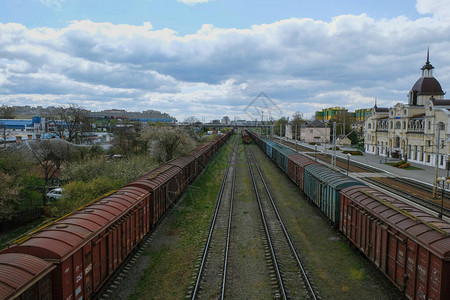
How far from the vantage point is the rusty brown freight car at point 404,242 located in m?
10.4

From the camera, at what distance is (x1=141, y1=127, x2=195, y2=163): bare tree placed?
4978 centimetres

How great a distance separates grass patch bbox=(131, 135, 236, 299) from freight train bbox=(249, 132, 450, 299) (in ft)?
28.6

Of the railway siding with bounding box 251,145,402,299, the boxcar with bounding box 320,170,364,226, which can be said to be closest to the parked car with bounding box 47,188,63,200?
the railway siding with bounding box 251,145,402,299

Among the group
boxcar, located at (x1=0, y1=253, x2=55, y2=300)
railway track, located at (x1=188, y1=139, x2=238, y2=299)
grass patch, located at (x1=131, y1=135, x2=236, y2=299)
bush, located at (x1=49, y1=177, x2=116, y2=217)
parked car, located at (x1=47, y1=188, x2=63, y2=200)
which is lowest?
parked car, located at (x1=47, y1=188, x2=63, y2=200)

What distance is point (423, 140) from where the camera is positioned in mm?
55438

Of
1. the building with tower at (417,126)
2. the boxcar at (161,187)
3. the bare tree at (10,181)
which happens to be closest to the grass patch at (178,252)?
the boxcar at (161,187)

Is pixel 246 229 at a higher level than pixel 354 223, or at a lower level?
lower

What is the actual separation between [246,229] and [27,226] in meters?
19.2

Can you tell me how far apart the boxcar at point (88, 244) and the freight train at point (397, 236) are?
11.7 metres

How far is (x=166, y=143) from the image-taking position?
164ft

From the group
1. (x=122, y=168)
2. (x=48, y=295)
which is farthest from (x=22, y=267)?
(x=122, y=168)

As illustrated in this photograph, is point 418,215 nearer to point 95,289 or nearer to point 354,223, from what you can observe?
point 354,223

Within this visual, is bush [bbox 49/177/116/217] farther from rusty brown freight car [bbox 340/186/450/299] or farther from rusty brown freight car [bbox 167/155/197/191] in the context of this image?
rusty brown freight car [bbox 340/186/450/299]

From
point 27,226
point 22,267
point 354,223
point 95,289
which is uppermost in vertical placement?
point 22,267
